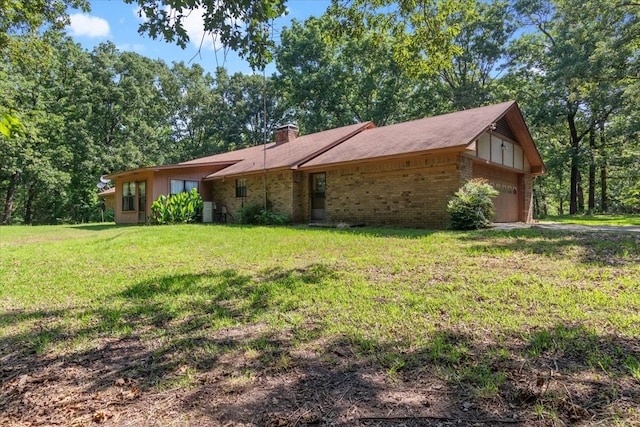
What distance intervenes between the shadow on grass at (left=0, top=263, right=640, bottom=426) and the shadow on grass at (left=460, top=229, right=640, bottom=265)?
3561mm

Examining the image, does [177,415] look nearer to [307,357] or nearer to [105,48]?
[307,357]

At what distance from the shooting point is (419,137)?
12.8 metres

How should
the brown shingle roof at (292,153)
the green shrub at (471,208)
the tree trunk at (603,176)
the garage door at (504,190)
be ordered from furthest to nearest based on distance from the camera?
the tree trunk at (603,176) < the brown shingle roof at (292,153) < the garage door at (504,190) < the green shrub at (471,208)

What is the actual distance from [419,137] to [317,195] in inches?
191

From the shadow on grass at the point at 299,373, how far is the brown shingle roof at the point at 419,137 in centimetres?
862

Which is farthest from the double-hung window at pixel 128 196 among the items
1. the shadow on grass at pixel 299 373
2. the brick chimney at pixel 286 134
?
the shadow on grass at pixel 299 373

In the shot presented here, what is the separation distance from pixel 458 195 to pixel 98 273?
911 cm

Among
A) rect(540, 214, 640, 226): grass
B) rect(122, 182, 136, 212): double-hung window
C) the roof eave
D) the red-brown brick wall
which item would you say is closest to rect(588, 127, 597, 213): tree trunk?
rect(540, 214, 640, 226): grass

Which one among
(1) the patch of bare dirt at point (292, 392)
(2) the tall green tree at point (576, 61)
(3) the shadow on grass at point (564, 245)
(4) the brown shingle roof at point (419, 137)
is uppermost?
(2) the tall green tree at point (576, 61)

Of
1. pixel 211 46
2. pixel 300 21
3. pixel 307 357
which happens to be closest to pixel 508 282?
pixel 307 357

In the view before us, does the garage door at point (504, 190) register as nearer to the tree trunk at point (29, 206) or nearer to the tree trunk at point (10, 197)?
the tree trunk at point (10, 197)

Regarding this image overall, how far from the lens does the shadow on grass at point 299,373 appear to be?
2.20 meters

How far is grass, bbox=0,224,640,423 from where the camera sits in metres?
2.73

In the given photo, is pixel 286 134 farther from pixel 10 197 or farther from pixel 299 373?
pixel 10 197
